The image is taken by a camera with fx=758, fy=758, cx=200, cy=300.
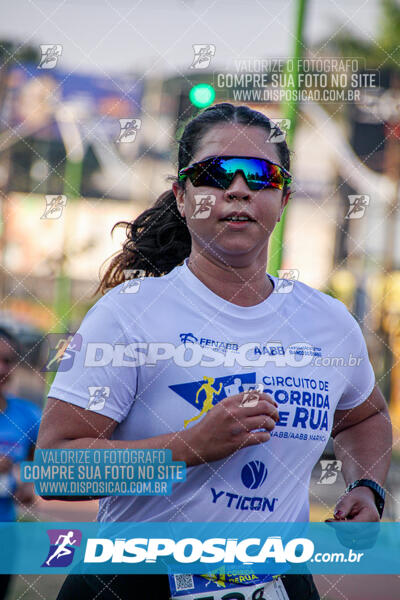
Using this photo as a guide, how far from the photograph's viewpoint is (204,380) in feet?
5.61

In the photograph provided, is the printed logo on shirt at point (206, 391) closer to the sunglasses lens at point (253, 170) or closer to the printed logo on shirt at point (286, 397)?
the printed logo on shirt at point (286, 397)

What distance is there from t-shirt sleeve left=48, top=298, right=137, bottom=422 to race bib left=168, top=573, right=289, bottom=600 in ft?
1.38

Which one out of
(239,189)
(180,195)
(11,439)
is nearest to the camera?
(239,189)

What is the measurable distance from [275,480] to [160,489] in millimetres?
267

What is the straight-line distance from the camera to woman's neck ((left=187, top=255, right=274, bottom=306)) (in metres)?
1.86

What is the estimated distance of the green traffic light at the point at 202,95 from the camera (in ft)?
8.45

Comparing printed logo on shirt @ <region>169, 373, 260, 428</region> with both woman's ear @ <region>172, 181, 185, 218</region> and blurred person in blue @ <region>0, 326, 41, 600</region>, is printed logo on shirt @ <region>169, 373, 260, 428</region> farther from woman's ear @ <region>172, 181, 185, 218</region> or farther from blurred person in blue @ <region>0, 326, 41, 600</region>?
blurred person in blue @ <region>0, 326, 41, 600</region>

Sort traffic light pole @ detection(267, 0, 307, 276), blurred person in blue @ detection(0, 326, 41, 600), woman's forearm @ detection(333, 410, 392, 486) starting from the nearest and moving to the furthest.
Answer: woman's forearm @ detection(333, 410, 392, 486) → traffic light pole @ detection(267, 0, 307, 276) → blurred person in blue @ detection(0, 326, 41, 600)

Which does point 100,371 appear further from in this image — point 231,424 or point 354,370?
point 354,370

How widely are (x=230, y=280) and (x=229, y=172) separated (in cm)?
26

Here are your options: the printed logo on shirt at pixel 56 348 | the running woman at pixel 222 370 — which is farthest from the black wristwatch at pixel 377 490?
the printed logo on shirt at pixel 56 348

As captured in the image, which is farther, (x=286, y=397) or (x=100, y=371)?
(x=286, y=397)

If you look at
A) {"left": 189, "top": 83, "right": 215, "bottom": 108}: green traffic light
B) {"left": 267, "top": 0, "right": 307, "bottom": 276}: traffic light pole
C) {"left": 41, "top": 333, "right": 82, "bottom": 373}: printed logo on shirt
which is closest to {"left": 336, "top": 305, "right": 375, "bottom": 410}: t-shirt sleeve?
{"left": 41, "top": 333, "right": 82, "bottom": 373}: printed logo on shirt

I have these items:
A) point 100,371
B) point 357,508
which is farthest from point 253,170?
point 357,508
